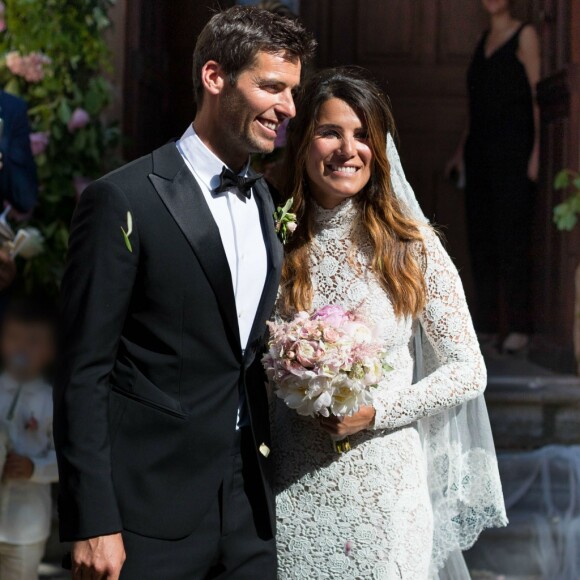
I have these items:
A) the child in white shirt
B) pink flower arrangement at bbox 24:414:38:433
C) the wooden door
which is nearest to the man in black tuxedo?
the child in white shirt

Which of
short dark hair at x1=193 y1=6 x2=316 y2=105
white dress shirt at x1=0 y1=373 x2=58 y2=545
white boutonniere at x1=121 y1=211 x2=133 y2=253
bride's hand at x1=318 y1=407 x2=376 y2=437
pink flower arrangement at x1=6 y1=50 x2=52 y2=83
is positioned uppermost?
short dark hair at x1=193 y1=6 x2=316 y2=105

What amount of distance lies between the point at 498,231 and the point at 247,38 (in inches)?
117

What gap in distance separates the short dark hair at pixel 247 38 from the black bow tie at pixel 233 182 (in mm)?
217

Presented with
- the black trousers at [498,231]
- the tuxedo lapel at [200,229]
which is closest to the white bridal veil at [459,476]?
the tuxedo lapel at [200,229]

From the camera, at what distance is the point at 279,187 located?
9.73ft

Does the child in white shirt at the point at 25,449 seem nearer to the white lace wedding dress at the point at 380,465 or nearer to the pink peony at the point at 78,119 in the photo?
the pink peony at the point at 78,119

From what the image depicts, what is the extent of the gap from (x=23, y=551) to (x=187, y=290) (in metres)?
2.00

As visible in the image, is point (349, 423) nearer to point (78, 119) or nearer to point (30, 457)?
point (30, 457)

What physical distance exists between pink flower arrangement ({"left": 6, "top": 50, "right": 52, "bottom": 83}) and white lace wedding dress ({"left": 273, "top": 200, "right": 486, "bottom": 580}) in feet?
8.30

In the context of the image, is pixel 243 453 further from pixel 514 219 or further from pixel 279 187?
pixel 514 219

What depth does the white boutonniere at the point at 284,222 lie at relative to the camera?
8.70ft

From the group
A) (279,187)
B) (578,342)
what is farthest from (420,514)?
(578,342)

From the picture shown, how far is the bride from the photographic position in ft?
8.78

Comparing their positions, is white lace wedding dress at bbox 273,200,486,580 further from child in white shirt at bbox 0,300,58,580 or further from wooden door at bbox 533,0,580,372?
wooden door at bbox 533,0,580,372
